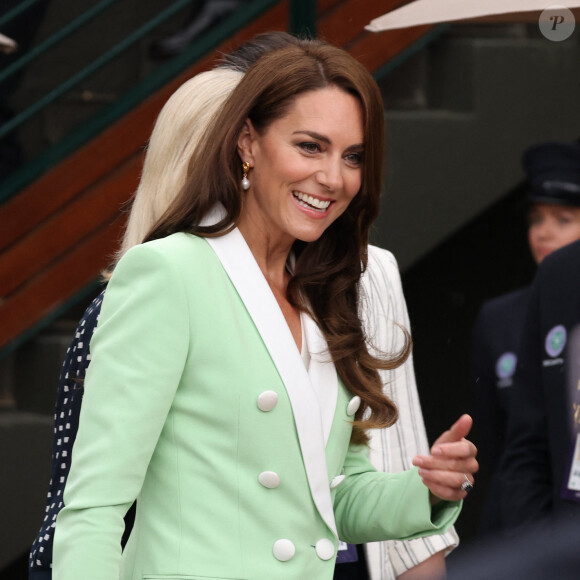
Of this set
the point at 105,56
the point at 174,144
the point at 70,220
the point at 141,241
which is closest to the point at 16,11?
the point at 105,56

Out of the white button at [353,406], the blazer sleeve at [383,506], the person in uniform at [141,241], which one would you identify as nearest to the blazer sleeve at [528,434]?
the person in uniform at [141,241]

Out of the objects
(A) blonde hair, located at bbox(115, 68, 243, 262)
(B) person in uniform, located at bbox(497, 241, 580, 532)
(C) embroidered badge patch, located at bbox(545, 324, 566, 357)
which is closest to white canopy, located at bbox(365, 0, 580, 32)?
(B) person in uniform, located at bbox(497, 241, 580, 532)

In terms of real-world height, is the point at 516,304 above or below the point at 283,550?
above

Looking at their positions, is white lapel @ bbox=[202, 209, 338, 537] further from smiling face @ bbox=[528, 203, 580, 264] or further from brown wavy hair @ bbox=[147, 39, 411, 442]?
smiling face @ bbox=[528, 203, 580, 264]

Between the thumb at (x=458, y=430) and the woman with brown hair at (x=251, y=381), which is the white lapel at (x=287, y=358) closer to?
the woman with brown hair at (x=251, y=381)

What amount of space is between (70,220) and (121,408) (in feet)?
7.61

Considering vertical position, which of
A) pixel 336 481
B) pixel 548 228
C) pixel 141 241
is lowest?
pixel 336 481

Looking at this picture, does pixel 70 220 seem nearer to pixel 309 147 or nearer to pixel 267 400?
pixel 309 147

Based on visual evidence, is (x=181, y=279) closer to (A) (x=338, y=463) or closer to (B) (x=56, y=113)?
(A) (x=338, y=463)

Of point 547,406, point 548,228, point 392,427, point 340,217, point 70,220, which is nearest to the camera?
point 340,217

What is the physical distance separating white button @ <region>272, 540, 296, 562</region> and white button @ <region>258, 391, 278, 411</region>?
9.2 inches

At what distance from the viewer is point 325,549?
2.33 metres

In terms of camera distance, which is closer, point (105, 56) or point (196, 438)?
point (196, 438)

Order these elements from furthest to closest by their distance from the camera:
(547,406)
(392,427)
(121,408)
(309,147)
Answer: (547,406) → (392,427) → (309,147) → (121,408)
